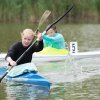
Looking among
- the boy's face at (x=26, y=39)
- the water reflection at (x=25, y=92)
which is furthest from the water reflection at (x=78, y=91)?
the boy's face at (x=26, y=39)

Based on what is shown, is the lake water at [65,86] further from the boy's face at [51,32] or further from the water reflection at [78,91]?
the boy's face at [51,32]

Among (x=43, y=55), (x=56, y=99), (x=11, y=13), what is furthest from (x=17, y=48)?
(x=11, y=13)

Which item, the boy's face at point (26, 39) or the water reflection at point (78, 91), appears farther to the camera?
the boy's face at point (26, 39)

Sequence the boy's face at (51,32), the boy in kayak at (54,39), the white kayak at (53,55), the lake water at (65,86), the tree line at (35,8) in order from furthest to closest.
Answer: the tree line at (35,8) → the white kayak at (53,55) → the boy in kayak at (54,39) → the boy's face at (51,32) → the lake water at (65,86)

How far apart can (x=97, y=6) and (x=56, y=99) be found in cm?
3717

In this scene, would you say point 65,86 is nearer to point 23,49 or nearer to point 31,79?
point 31,79

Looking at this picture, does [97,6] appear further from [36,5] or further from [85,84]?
[85,84]

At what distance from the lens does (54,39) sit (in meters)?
20.7

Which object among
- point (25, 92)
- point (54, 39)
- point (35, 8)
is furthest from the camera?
point (35, 8)

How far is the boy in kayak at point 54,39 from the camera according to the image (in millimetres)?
20484

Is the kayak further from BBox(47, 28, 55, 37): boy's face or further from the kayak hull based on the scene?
BBox(47, 28, 55, 37): boy's face

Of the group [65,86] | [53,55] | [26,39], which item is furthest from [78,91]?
[53,55]

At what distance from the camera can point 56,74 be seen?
16734mm

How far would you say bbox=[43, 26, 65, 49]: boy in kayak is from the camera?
67.2 feet
